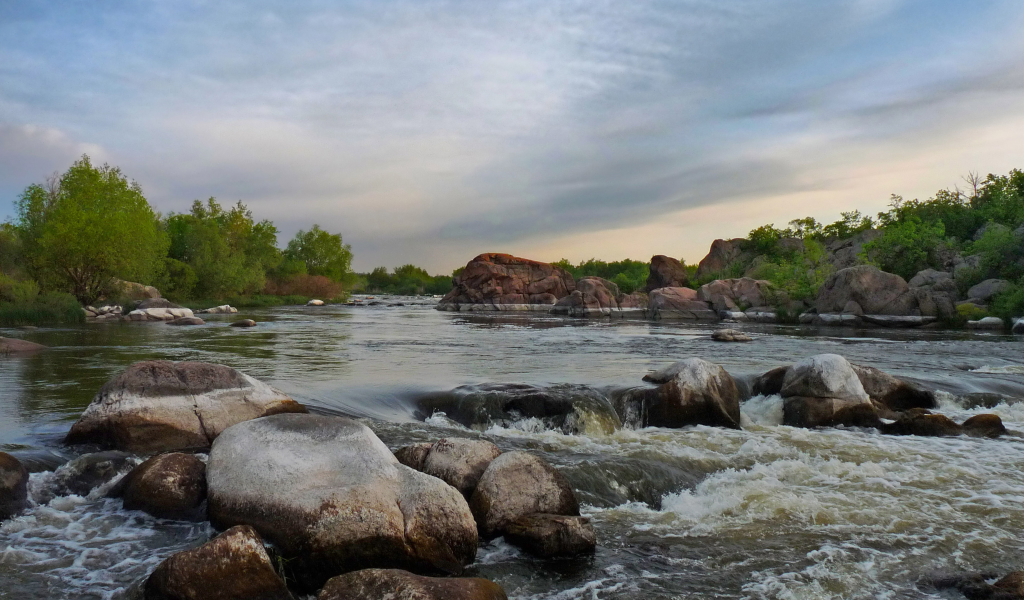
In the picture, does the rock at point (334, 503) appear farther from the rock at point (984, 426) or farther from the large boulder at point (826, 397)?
the rock at point (984, 426)

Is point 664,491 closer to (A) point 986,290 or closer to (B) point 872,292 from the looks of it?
(B) point 872,292

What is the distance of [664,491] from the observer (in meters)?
7.75

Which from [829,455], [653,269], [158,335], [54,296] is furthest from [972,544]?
[653,269]

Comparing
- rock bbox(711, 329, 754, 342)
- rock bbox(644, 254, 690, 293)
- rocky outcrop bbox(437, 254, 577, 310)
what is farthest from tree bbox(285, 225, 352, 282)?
rock bbox(711, 329, 754, 342)

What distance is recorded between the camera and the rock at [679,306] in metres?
47.7

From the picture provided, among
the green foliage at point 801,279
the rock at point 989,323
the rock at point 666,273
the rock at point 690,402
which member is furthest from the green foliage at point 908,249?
the rock at point 690,402

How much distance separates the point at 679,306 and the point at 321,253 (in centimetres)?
7657

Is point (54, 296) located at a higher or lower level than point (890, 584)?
higher

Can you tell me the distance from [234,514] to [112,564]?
39.2 inches

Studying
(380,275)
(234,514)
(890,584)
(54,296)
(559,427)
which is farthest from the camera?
(380,275)

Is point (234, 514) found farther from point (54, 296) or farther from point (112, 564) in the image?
point (54, 296)

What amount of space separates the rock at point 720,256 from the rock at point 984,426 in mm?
64797

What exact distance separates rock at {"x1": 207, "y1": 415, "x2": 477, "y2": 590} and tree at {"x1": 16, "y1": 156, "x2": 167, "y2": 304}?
143 ft

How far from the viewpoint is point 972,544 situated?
6.25 m
